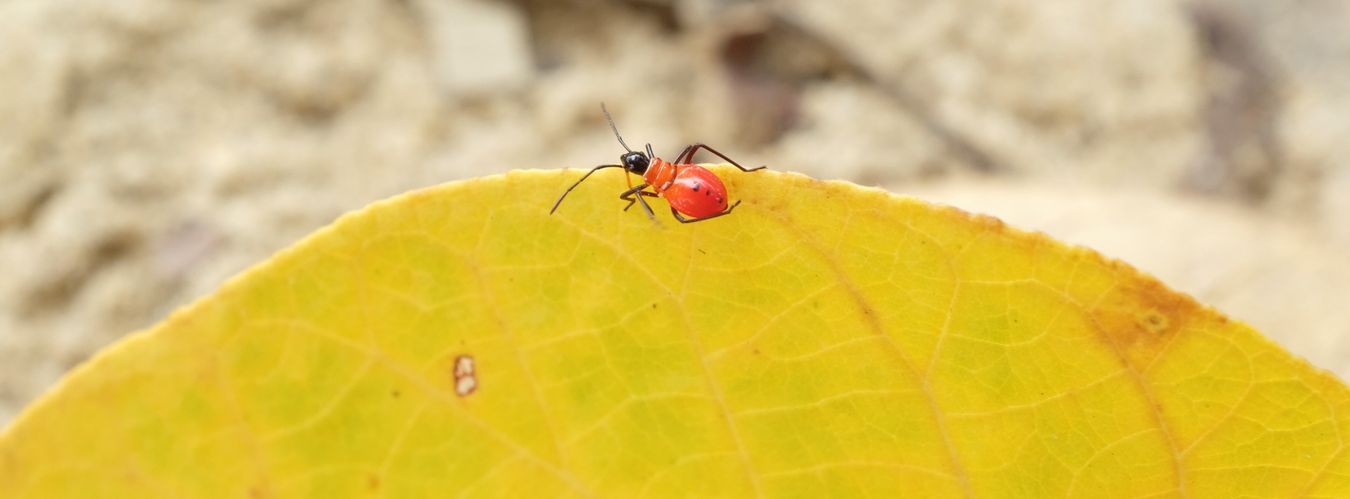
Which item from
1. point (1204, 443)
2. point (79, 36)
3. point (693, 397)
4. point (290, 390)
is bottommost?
point (79, 36)

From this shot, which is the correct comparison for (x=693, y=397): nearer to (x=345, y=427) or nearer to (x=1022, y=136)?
(x=345, y=427)

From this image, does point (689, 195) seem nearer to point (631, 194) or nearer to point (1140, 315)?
point (631, 194)

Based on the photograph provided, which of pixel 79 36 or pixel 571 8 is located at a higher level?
pixel 571 8

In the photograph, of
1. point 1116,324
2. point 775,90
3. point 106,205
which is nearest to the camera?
point 1116,324

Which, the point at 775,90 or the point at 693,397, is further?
the point at 775,90

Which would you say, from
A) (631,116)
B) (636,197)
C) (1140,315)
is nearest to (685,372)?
(636,197)

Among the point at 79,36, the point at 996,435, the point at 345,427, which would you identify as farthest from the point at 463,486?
the point at 79,36
